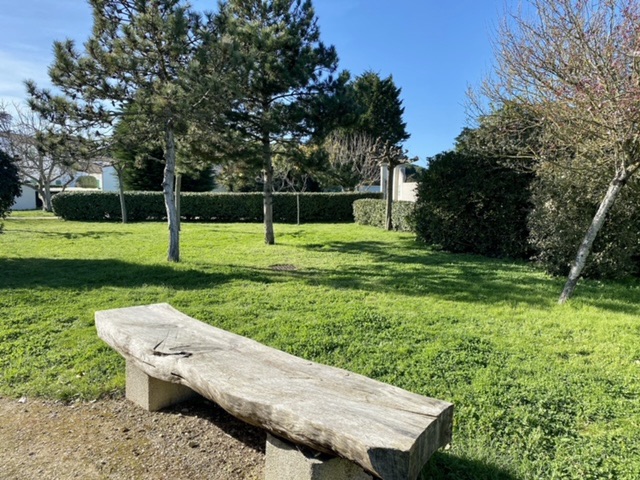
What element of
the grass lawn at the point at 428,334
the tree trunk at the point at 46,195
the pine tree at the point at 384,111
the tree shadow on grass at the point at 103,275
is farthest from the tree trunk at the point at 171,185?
the pine tree at the point at 384,111

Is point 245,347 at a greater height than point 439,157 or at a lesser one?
lesser

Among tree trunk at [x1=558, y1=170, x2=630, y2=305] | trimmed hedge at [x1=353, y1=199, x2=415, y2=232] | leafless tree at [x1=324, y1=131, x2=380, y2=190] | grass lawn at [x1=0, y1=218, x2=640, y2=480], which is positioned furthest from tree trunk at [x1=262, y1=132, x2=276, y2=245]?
leafless tree at [x1=324, y1=131, x2=380, y2=190]

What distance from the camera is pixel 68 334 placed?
12.4 ft

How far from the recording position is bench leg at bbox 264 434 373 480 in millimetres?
1614

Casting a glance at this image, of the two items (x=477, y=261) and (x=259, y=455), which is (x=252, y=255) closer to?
(x=477, y=261)

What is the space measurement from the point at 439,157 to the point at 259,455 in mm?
8431

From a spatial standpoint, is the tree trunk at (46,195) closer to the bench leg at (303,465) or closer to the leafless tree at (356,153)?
the leafless tree at (356,153)

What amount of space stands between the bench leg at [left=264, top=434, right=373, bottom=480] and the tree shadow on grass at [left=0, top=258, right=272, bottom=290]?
3.93 meters

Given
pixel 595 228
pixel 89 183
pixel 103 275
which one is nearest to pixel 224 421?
pixel 103 275

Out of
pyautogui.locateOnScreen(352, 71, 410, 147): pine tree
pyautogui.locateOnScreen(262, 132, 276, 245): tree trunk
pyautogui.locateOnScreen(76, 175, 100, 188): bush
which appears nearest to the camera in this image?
pyautogui.locateOnScreen(262, 132, 276, 245): tree trunk

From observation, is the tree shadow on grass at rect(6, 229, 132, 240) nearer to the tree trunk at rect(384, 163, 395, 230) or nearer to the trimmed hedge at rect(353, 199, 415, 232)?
the tree trunk at rect(384, 163, 395, 230)

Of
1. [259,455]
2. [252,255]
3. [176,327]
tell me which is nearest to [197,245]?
[252,255]

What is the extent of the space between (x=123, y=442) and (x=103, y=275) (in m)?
4.54

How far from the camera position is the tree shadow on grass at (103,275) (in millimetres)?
5613
